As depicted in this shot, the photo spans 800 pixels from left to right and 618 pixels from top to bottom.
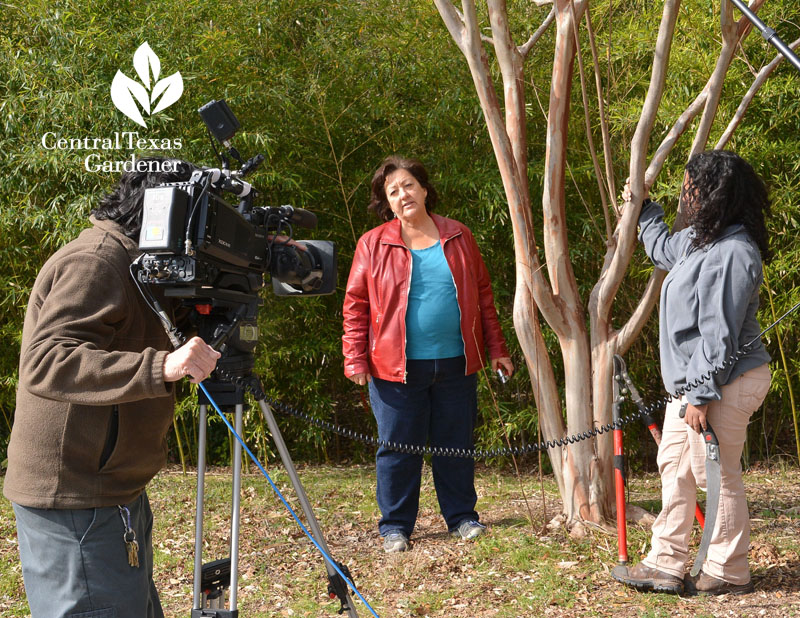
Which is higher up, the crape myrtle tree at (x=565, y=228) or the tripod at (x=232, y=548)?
the crape myrtle tree at (x=565, y=228)

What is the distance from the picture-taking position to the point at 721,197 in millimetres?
2602

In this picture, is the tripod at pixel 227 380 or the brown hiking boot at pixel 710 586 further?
the brown hiking boot at pixel 710 586

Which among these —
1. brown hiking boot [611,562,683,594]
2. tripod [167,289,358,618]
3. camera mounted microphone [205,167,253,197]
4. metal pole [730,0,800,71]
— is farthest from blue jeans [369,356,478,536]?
metal pole [730,0,800,71]

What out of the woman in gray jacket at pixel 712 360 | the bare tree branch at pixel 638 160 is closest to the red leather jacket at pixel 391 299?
the bare tree branch at pixel 638 160

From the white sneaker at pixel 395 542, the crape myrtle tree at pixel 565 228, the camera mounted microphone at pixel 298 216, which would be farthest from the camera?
the white sneaker at pixel 395 542

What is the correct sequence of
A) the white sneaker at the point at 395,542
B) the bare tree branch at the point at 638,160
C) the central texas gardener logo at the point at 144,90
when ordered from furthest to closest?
1. the central texas gardener logo at the point at 144,90
2. the white sneaker at the point at 395,542
3. the bare tree branch at the point at 638,160

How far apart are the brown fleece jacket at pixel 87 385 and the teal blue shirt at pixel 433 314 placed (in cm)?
175

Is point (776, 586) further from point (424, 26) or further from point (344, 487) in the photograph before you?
point (424, 26)

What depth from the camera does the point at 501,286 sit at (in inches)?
175

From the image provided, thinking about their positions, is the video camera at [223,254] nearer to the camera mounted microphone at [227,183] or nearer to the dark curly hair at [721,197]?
the camera mounted microphone at [227,183]

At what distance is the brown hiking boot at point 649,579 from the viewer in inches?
109

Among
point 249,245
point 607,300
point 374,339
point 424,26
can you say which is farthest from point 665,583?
point 424,26

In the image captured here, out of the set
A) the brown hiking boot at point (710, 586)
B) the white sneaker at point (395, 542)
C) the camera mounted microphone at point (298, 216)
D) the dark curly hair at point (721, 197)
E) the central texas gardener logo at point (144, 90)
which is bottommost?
the brown hiking boot at point (710, 586)

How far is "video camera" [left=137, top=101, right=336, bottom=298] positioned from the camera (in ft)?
5.02
